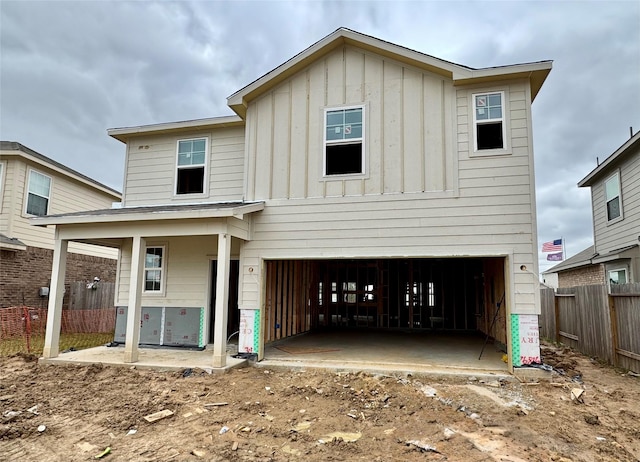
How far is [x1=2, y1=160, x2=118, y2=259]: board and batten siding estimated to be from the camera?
43.3 ft

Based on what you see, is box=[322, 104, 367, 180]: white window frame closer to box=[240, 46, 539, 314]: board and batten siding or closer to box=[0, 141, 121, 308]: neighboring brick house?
box=[240, 46, 539, 314]: board and batten siding

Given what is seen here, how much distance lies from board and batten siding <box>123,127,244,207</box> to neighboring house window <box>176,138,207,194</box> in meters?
0.13

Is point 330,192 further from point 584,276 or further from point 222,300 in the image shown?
point 584,276

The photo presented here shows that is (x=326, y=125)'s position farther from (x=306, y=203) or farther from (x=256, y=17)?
(x=256, y=17)

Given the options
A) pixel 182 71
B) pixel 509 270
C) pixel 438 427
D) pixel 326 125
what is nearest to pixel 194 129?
pixel 326 125

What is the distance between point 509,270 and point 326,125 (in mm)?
4662

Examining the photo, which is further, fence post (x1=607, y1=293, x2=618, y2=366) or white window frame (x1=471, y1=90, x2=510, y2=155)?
fence post (x1=607, y1=293, x2=618, y2=366)

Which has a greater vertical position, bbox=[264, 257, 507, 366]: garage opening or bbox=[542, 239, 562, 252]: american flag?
bbox=[542, 239, 562, 252]: american flag

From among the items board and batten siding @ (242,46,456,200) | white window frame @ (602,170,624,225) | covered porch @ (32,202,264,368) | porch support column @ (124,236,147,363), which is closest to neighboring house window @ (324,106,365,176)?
board and batten siding @ (242,46,456,200)

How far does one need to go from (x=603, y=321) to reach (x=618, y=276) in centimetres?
574

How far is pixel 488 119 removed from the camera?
7.71 metres

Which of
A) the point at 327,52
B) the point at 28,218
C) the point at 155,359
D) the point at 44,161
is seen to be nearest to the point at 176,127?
the point at 327,52

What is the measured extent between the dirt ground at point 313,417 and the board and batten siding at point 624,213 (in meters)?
6.34

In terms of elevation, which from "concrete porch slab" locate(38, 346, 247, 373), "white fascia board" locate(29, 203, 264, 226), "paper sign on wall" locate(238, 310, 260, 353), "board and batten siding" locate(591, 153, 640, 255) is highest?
"board and batten siding" locate(591, 153, 640, 255)
